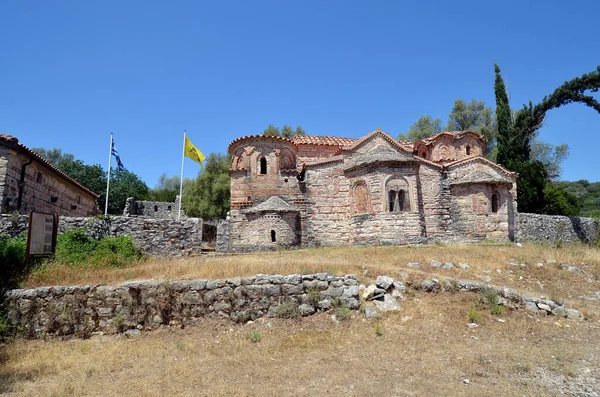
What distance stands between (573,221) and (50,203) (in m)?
29.1

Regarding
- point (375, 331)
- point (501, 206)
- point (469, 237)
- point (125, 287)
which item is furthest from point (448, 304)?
point (501, 206)

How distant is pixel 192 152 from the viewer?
72.4 feet

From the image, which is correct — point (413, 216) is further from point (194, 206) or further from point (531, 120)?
point (194, 206)

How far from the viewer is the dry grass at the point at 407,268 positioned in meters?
9.06

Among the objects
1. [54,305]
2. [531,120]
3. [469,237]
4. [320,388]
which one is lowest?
[320,388]

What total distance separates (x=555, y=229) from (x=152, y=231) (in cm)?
2205

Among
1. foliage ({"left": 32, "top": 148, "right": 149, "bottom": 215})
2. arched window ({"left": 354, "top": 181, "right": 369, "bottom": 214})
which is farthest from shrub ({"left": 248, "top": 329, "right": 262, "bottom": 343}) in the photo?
foliage ({"left": 32, "top": 148, "right": 149, "bottom": 215})

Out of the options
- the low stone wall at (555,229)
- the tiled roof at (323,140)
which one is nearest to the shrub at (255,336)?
the tiled roof at (323,140)

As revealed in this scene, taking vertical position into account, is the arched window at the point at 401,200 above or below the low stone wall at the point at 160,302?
above

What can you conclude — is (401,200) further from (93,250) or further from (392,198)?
(93,250)

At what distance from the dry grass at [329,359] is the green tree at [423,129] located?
3095cm

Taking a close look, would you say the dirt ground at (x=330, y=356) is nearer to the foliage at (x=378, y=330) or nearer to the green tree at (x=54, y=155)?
the foliage at (x=378, y=330)

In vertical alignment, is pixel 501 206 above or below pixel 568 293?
above

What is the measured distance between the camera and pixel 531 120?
24719mm
